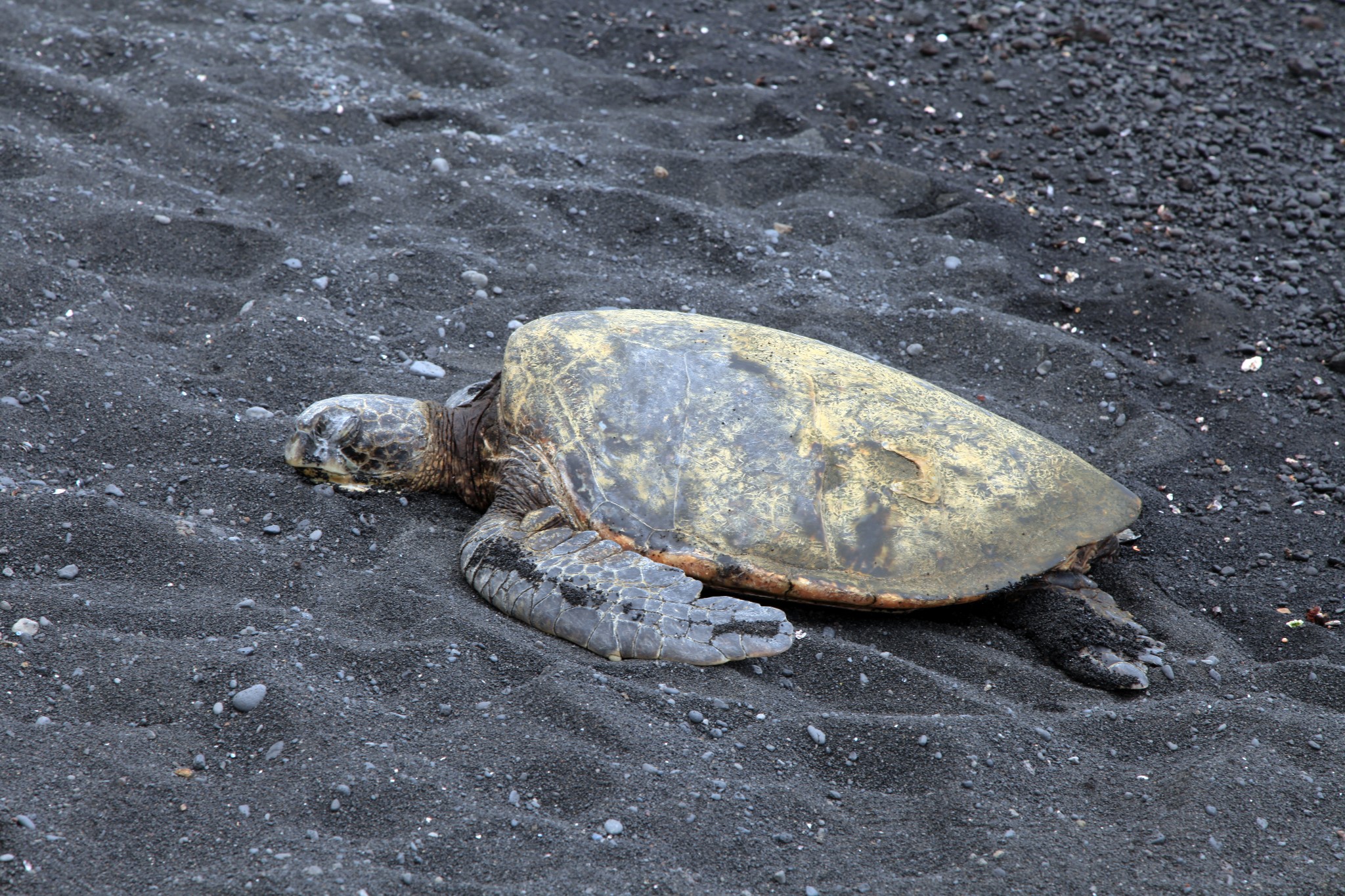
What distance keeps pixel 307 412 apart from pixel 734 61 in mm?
3590

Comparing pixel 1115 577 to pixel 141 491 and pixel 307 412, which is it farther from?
pixel 141 491

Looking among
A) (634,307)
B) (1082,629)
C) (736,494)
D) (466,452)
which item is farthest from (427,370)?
(1082,629)

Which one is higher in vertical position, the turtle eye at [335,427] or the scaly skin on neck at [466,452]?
the turtle eye at [335,427]

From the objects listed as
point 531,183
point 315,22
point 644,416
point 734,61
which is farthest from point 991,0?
point 644,416

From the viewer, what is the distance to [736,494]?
111 inches

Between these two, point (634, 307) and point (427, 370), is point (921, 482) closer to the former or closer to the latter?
point (634, 307)

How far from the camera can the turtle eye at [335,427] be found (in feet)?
9.81

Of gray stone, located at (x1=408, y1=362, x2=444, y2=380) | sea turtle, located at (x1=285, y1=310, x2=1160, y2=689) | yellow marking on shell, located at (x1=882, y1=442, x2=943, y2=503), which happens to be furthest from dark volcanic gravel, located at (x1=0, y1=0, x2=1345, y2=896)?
yellow marking on shell, located at (x1=882, y1=442, x2=943, y2=503)

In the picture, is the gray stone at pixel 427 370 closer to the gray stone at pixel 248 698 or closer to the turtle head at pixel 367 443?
the turtle head at pixel 367 443

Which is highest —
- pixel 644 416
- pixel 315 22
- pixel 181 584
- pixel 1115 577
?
pixel 315 22

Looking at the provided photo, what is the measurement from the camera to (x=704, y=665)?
2541mm

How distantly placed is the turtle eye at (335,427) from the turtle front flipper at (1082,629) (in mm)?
2070

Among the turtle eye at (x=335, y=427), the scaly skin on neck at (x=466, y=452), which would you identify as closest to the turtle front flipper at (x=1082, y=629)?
the scaly skin on neck at (x=466, y=452)

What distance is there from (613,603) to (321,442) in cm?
108
